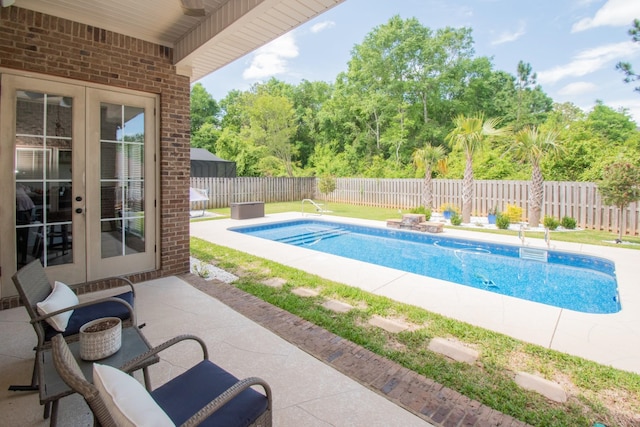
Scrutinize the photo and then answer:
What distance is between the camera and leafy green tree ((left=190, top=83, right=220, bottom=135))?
32938mm

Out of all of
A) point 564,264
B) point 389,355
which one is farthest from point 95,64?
point 564,264

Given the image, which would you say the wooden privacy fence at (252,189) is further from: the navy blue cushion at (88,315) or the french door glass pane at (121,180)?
the navy blue cushion at (88,315)

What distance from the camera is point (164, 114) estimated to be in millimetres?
4508

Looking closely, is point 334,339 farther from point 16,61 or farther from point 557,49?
point 557,49

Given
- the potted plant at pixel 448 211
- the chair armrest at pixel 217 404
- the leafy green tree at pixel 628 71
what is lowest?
the chair armrest at pixel 217 404

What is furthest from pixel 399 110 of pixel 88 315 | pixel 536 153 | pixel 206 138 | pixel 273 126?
pixel 88 315

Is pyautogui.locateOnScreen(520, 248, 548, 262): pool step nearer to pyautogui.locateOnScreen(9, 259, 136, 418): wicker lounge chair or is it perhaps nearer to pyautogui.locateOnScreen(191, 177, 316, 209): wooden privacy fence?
pyautogui.locateOnScreen(9, 259, 136, 418): wicker lounge chair

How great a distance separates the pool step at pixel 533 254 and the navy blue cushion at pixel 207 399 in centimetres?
698

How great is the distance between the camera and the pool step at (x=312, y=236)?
910 cm

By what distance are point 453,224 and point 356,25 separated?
2120 cm

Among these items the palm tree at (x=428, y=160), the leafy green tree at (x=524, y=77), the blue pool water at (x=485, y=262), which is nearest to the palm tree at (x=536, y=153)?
the palm tree at (x=428, y=160)

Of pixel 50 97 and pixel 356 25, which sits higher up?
pixel 356 25

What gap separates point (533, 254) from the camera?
6.91m

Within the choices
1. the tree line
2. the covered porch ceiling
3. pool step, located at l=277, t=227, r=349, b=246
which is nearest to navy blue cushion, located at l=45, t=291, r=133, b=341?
the covered porch ceiling
